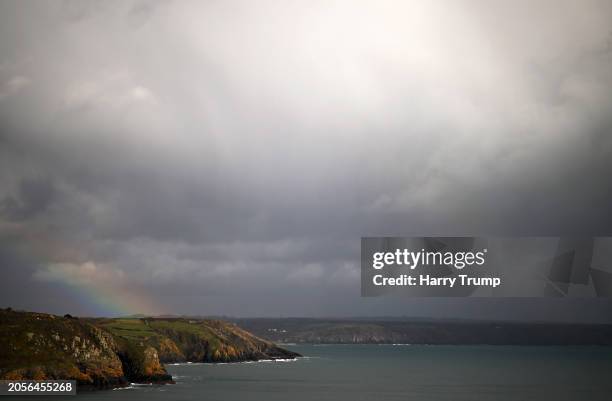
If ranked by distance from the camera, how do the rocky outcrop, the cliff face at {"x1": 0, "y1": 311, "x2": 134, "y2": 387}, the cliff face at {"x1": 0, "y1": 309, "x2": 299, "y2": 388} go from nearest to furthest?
the cliff face at {"x1": 0, "y1": 311, "x2": 134, "y2": 387} < the rocky outcrop < the cliff face at {"x1": 0, "y1": 309, "x2": 299, "y2": 388}

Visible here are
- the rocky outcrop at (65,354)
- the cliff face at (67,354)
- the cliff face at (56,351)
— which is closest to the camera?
the cliff face at (56,351)

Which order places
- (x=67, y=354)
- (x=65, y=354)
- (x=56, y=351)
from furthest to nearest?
1. (x=67, y=354)
2. (x=65, y=354)
3. (x=56, y=351)

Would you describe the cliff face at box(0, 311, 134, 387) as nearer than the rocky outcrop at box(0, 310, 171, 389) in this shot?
Yes

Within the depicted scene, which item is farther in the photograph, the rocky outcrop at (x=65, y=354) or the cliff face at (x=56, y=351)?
the rocky outcrop at (x=65, y=354)

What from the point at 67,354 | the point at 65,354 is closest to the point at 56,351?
the point at 65,354

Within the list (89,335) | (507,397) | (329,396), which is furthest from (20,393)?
(507,397)

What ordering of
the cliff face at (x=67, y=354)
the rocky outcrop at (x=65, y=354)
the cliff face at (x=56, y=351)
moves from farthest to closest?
the cliff face at (x=67, y=354) → the rocky outcrop at (x=65, y=354) → the cliff face at (x=56, y=351)

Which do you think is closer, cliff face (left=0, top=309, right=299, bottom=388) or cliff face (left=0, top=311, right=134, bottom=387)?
cliff face (left=0, top=311, right=134, bottom=387)

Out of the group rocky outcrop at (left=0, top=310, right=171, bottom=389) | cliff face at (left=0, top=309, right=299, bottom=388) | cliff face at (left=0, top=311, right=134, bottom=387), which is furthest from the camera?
cliff face at (left=0, top=309, right=299, bottom=388)

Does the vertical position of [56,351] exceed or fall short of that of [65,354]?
it exceeds it

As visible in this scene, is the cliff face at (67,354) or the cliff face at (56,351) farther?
the cliff face at (67,354)

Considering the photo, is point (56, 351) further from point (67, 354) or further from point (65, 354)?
point (67, 354)

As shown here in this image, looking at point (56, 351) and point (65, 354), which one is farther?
point (65, 354)
